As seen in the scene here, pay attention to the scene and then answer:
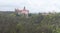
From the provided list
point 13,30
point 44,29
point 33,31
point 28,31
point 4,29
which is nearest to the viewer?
point 4,29

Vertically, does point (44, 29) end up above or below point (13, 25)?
below

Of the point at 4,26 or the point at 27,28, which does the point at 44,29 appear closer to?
the point at 27,28

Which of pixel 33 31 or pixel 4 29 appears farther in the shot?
pixel 33 31

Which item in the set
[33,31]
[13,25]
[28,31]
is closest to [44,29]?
[33,31]

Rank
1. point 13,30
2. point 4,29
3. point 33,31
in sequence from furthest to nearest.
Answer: point 33,31
point 13,30
point 4,29

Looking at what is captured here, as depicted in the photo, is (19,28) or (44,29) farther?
(44,29)

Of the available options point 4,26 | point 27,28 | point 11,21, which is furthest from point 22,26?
point 4,26

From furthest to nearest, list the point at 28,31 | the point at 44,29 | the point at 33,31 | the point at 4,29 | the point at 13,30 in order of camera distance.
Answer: the point at 44,29 → the point at 33,31 → the point at 28,31 → the point at 13,30 → the point at 4,29

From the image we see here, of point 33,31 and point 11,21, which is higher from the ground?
point 11,21

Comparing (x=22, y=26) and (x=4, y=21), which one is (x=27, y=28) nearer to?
(x=22, y=26)
